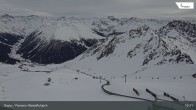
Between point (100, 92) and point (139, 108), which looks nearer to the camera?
point (139, 108)

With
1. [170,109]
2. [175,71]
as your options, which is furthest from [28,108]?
[175,71]

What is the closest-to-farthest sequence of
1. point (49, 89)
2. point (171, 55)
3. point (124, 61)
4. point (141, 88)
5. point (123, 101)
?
point (123, 101) < point (141, 88) < point (49, 89) < point (171, 55) < point (124, 61)

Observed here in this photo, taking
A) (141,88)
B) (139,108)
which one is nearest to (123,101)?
(139,108)

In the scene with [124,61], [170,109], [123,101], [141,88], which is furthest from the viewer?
[124,61]

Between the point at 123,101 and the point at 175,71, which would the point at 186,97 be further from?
the point at 175,71

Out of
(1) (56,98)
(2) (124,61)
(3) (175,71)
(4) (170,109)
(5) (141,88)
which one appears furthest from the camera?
(2) (124,61)

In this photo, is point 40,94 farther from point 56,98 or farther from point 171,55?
point 171,55

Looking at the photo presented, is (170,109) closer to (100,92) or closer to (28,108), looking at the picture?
(28,108)

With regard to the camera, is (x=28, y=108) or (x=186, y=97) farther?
(x=186, y=97)

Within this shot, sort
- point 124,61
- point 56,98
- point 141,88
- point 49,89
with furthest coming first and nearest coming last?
point 124,61 → point 49,89 → point 141,88 → point 56,98
